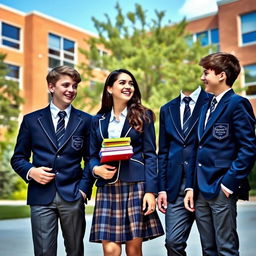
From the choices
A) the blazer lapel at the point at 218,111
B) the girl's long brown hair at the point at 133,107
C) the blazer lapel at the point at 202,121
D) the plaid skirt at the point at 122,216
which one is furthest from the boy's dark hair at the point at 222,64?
the plaid skirt at the point at 122,216

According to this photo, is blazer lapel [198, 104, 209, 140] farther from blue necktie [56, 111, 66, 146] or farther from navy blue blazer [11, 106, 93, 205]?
blue necktie [56, 111, 66, 146]

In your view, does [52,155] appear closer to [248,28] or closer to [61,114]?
[61,114]

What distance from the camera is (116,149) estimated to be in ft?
9.65

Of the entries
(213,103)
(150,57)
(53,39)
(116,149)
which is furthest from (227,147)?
(53,39)

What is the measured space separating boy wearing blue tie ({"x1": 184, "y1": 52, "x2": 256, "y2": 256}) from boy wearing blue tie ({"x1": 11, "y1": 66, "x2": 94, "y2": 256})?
0.80 metres

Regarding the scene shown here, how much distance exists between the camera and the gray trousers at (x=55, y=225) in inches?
120

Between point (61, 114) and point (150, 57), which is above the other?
point (150, 57)

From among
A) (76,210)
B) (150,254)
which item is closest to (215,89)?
(76,210)

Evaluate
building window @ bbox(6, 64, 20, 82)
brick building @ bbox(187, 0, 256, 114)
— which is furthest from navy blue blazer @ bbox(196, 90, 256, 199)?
building window @ bbox(6, 64, 20, 82)

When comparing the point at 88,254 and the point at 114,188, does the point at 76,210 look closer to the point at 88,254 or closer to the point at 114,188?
the point at 114,188

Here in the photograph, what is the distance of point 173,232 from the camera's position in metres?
3.02

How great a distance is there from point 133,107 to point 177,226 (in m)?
0.89

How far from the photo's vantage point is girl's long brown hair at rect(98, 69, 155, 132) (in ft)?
10.3

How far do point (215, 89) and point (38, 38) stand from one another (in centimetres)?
2364
